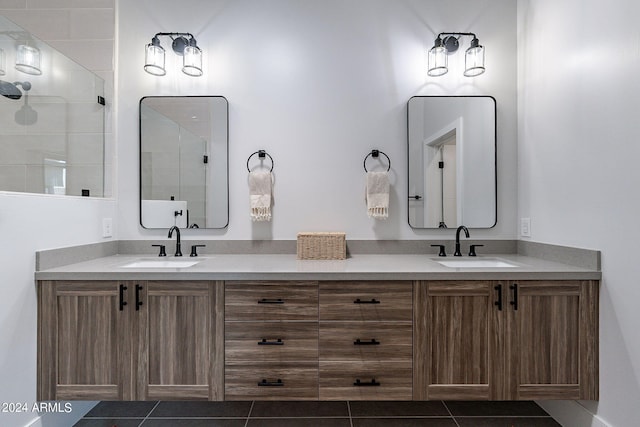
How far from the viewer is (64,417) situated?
6.01 feet

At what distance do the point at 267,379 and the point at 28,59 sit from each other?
2.01m

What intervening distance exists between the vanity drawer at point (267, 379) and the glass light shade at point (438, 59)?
1.96m

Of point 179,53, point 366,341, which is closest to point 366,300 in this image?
point 366,341

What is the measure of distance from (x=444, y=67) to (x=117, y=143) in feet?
7.24

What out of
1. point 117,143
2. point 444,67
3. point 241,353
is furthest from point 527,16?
point 117,143

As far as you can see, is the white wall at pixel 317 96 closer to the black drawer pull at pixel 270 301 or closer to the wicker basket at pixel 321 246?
the wicker basket at pixel 321 246

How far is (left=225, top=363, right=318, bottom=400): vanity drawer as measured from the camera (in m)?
1.65

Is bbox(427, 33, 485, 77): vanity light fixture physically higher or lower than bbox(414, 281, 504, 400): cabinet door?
higher

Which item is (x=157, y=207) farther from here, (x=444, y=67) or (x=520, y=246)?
(x=520, y=246)

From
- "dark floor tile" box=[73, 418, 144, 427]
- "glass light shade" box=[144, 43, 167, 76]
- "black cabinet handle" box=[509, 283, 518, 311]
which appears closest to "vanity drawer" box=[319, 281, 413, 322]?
"black cabinet handle" box=[509, 283, 518, 311]

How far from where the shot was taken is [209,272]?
5.43 feet

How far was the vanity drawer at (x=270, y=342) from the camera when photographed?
1656 mm

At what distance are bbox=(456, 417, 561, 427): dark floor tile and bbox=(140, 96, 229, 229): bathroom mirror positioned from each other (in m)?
1.85

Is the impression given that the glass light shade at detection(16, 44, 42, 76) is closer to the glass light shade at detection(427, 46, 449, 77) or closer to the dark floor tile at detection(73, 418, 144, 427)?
the dark floor tile at detection(73, 418, 144, 427)
